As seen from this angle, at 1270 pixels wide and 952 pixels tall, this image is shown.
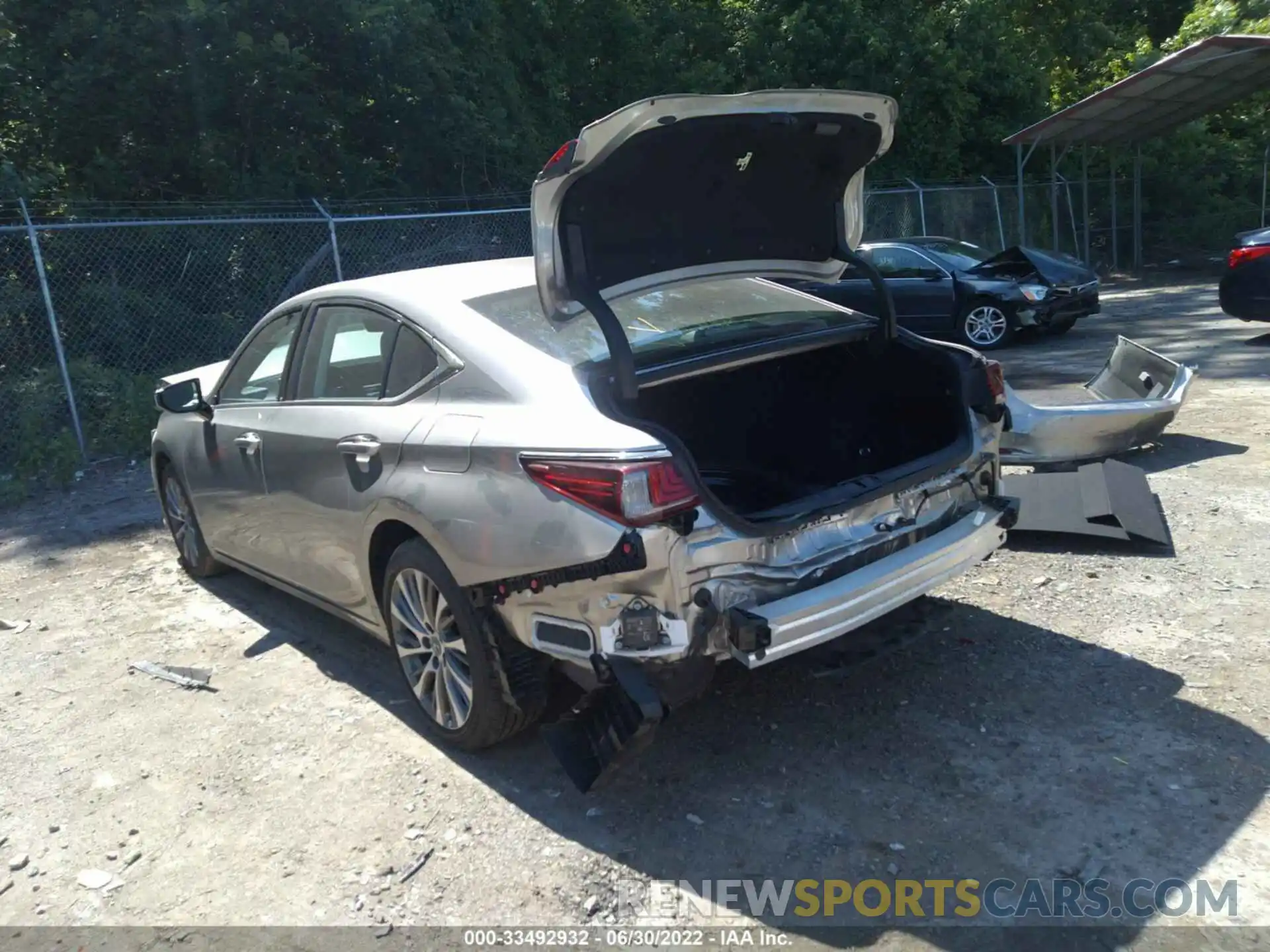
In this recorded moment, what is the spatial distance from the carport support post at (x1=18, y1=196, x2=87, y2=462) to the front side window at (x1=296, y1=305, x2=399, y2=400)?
540cm

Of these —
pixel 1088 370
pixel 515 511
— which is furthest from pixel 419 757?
pixel 1088 370

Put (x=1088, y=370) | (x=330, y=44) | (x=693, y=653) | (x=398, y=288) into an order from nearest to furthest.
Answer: (x=693, y=653)
(x=398, y=288)
(x=1088, y=370)
(x=330, y=44)

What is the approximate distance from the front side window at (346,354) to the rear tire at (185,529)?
1.56 metres

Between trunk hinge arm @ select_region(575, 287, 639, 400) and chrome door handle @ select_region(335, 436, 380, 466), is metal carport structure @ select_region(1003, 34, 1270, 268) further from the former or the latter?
chrome door handle @ select_region(335, 436, 380, 466)

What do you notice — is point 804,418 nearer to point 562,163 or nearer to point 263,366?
point 562,163

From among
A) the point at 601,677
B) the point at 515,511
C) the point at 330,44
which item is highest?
the point at 330,44

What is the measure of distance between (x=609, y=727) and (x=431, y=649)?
92 cm

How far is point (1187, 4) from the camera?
29062 mm

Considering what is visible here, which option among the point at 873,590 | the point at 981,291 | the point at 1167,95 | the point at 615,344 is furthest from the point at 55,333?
the point at 1167,95

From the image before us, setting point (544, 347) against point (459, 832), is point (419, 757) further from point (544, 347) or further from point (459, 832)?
point (544, 347)

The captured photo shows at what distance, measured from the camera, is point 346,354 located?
454cm

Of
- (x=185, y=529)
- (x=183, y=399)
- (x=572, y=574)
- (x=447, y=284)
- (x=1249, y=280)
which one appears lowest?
(x=185, y=529)

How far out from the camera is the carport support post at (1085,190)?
2155cm

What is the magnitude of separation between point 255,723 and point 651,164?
2.70 metres
